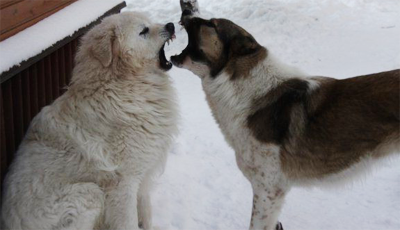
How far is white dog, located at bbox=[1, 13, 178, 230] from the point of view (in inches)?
134

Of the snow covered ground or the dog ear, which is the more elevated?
the dog ear

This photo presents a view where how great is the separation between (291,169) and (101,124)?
1457 mm

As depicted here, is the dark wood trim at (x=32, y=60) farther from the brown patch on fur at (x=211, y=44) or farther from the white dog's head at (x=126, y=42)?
the brown patch on fur at (x=211, y=44)

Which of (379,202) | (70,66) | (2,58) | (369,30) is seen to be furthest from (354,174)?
(369,30)

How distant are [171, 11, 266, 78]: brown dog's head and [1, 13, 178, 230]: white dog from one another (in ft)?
0.86

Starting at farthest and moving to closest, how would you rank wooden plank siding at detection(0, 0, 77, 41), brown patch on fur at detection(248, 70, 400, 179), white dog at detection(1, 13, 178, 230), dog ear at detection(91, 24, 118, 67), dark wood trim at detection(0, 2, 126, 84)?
wooden plank siding at detection(0, 0, 77, 41) < dark wood trim at detection(0, 2, 126, 84) < dog ear at detection(91, 24, 118, 67) < white dog at detection(1, 13, 178, 230) < brown patch on fur at detection(248, 70, 400, 179)

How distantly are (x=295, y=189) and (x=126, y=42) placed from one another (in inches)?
93.5

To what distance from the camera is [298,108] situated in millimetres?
3475

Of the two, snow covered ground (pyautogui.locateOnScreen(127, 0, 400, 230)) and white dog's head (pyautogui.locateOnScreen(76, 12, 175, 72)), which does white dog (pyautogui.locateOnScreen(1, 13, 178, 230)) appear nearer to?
white dog's head (pyautogui.locateOnScreen(76, 12, 175, 72))

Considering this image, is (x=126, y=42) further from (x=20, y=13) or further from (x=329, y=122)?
(x=329, y=122)

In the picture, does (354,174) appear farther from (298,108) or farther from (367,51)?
(367,51)

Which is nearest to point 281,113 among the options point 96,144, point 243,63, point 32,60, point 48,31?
point 243,63

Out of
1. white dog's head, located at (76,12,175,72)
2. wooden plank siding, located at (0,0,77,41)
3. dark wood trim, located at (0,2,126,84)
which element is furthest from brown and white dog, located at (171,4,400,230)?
wooden plank siding, located at (0,0,77,41)

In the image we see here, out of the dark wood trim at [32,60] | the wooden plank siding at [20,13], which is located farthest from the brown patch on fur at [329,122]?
the wooden plank siding at [20,13]
